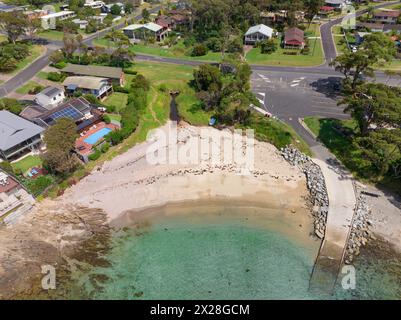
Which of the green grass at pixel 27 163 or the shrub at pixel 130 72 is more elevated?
the shrub at pixel 130 72

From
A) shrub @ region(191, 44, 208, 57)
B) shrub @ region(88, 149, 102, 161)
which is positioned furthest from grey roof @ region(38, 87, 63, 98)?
shrub @ region(191, 44, 208, 57)

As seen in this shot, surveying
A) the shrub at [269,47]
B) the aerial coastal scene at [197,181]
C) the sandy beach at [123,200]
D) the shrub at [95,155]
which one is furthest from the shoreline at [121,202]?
the shrub at [269,47]

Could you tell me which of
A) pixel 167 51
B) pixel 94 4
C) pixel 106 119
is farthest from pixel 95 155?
pixel 94 4

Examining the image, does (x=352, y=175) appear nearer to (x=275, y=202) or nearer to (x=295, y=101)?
(x=275, y=202)

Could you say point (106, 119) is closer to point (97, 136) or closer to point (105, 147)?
point (97, 136)

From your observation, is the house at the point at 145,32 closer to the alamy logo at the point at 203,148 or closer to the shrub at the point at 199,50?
the shrub at the point at 199,50

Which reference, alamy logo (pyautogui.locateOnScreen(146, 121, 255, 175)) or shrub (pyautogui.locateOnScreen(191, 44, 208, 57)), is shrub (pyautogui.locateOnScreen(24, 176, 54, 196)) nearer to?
alamy logo (pyautogui.locateOnScreen(146, 121, 255, 175))

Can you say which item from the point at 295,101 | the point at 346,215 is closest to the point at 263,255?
the point at 346,215

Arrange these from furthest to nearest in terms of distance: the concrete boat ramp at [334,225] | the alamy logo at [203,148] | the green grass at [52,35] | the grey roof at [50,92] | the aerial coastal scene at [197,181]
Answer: the green grass at [52,35], the grey roof at [50,92], the alamy logo at [203,148], the aerial coastal scene at [197,181], the concrete boat ramp at [334,225]
